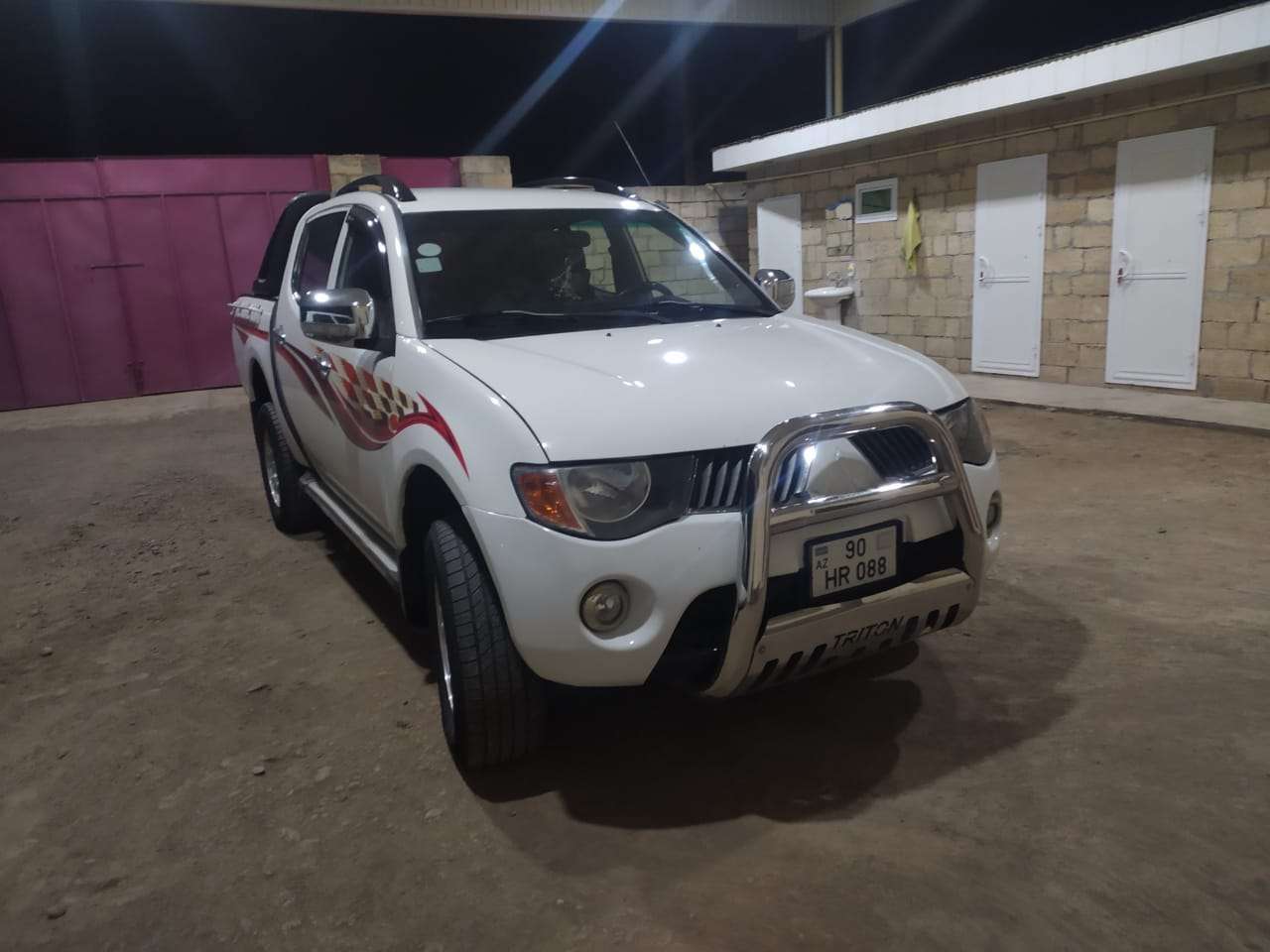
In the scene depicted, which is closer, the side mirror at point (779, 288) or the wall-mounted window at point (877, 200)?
the side mirror at point (779, 288)

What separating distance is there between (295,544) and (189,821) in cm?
265

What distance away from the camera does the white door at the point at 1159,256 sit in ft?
24.7

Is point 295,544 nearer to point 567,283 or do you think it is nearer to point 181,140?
point 567,283

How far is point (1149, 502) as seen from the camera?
4859mm

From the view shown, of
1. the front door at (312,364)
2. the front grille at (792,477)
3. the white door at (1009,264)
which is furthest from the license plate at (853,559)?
the white door at (1009,264)

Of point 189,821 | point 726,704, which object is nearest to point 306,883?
point 189,821

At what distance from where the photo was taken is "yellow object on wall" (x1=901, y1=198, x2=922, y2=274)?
32.9 ft

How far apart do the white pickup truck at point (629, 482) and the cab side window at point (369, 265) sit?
→ 2cm

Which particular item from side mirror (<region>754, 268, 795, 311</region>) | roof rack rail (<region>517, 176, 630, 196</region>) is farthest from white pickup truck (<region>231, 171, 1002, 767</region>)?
roof rack rail (<region>517, 176, 630, 196</region>)

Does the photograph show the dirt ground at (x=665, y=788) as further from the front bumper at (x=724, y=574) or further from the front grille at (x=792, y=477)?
the front grille at (x=792, y=477)

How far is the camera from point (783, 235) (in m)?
12.1

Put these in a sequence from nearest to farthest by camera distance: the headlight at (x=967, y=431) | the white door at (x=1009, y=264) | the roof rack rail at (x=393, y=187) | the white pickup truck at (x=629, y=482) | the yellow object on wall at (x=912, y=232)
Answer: the white pickup truck at (x=629, y=482) < the headlight at (x=967, y=431) < the roof rack rail at (x=393, y=187) < the white door at (x=1009, y=264) < the yellow object on wall at (x=912, y=232)

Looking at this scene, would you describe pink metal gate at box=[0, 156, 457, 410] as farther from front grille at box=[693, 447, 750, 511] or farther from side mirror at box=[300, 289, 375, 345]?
front grille at box=[693, 447, 750, 511]

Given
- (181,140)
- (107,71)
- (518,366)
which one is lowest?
(518,366)
